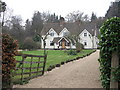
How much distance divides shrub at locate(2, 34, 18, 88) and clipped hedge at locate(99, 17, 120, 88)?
2.74 metres

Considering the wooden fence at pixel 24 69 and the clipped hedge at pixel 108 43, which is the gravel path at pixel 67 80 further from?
the clipped hedge at pixel 108 43

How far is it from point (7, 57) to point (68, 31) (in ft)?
144

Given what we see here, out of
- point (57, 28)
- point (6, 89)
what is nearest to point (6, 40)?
point (6, 89)

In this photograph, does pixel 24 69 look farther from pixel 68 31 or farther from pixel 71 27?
pixel 71 27

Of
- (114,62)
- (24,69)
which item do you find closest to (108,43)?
(114,62)

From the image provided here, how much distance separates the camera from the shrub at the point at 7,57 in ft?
16.2

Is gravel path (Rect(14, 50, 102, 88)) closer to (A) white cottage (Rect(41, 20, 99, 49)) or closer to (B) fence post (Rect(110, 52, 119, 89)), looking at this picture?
(B) fence post (Rect(110, 52, 119, 89))

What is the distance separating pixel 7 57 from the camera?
16.4 ft

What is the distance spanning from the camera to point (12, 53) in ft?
17.0

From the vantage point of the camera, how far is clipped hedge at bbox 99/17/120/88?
4084mm

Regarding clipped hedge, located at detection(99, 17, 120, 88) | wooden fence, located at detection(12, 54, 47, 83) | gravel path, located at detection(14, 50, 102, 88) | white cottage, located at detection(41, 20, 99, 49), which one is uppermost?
white cottage, located at detection(41, 20, 99, 49)

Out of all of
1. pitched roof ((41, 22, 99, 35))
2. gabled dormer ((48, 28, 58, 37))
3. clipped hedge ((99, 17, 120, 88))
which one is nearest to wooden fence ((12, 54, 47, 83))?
clipped hedge ((99, 17, 120, 88))

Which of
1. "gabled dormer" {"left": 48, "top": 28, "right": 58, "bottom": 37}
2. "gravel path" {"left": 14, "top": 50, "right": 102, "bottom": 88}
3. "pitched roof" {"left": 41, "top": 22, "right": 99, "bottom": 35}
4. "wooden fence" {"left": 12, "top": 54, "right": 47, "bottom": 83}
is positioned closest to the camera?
"gravel path" {"left": 14, "top": 50, "right": 102, "bottom": 88}

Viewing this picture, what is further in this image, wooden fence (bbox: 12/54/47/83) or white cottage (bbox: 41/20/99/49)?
white cottage (bbox: 41/20/99/49)
